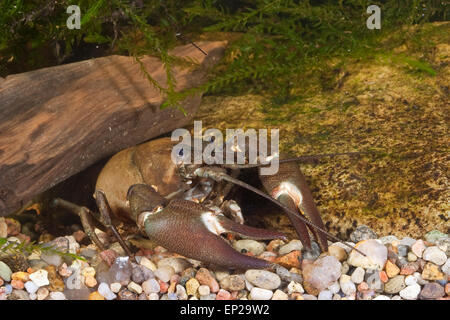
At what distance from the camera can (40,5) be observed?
119 inches

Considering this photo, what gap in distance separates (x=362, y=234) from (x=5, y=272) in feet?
6.35

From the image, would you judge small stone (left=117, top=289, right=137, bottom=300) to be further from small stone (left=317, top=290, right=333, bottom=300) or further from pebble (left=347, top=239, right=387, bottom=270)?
pebble (left=347, top=239, right=387, bottom=270)

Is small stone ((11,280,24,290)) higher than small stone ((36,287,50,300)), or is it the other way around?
small stone ((11,280,24,290))

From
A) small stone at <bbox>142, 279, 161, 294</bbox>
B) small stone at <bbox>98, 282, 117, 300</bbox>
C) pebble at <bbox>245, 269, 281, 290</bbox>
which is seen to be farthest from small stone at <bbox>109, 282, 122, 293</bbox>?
pebble at <bbox>245, 269, 281, 290</bbox>

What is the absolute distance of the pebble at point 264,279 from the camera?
2.04m

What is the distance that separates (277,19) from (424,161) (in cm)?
201

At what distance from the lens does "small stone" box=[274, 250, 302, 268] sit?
88.4 inches

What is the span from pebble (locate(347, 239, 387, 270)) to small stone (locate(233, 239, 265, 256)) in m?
0.54

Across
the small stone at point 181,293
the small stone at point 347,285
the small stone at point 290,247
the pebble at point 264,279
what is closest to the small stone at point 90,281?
the small stone at point 181,293

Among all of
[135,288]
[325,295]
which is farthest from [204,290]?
[325,295]

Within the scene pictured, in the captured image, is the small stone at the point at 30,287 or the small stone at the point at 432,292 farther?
the small stone at the point at 30,287

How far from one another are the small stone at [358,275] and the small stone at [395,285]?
114 millimetres

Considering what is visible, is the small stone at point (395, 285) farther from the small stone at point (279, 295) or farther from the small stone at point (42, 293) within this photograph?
the small stone at point (42, 293)
